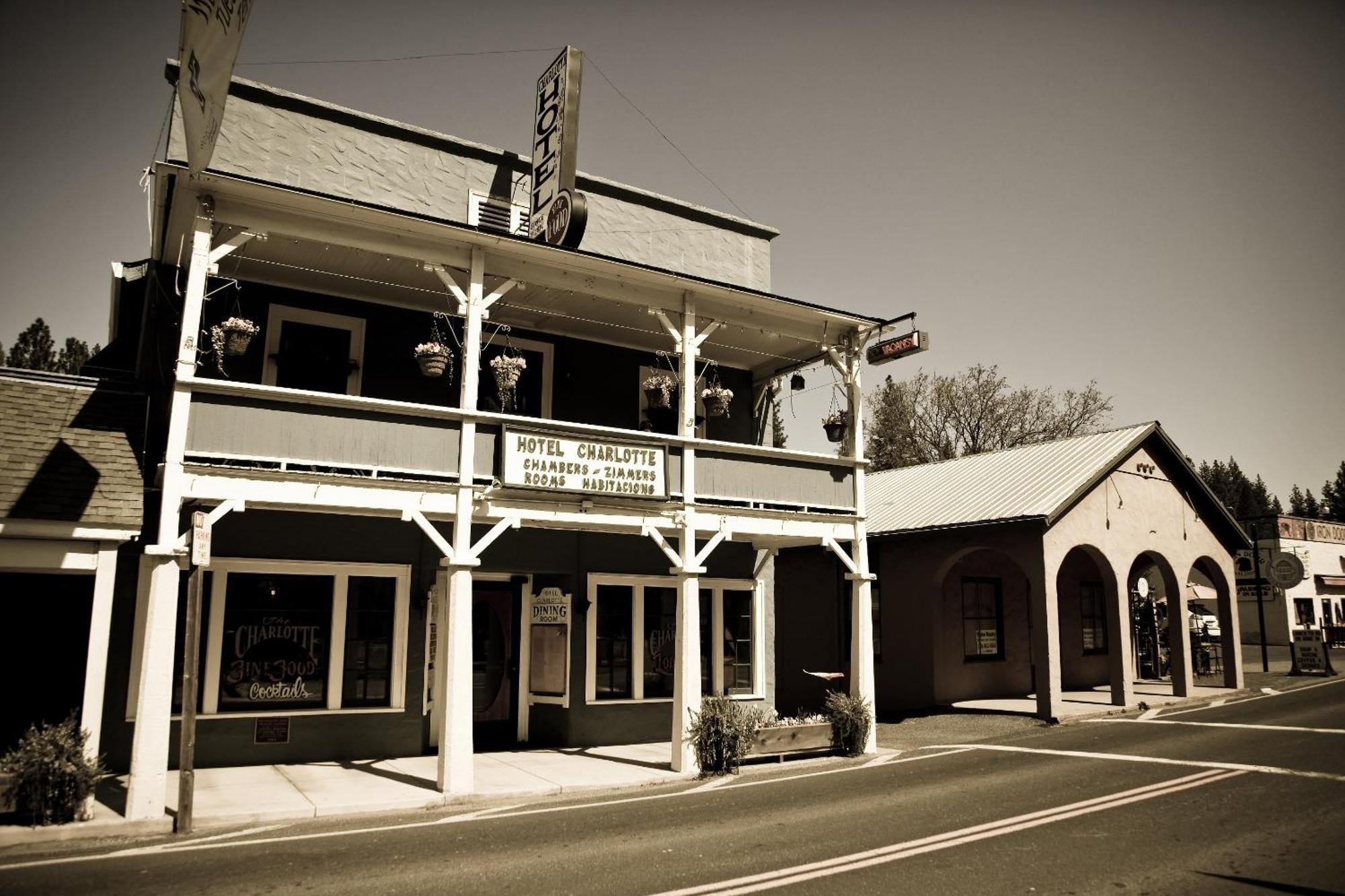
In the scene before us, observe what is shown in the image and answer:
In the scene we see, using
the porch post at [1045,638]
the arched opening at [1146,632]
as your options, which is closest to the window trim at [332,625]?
the porch post at [1045,638]

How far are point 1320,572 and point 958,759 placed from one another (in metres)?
38.7

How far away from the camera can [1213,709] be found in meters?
18.7

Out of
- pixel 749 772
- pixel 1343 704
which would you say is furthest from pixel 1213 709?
pixel 749 772

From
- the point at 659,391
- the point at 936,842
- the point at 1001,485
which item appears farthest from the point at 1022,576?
the point at 936,842

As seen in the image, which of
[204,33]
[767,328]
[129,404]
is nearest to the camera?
[204,33]

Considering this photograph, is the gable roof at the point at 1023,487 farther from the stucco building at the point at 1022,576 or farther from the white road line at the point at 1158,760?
the white road line at the point at 1158,760

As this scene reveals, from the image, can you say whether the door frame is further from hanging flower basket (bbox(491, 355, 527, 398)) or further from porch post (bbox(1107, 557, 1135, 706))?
porch post (bbox(1107, 557, 1135, 706))

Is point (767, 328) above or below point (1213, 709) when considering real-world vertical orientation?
above

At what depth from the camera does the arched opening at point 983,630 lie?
20922mm

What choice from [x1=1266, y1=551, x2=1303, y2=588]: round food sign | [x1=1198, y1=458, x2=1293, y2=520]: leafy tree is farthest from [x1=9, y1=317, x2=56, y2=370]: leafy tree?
[x1=1198, y1=458, x2=1293, y2=520]: leafy tree

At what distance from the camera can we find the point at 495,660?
50.9 ft

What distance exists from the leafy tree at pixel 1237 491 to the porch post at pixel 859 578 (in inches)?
3447

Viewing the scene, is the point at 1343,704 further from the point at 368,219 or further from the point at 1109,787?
the point at 368,219

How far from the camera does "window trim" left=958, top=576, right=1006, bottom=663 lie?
21500 millimetres
